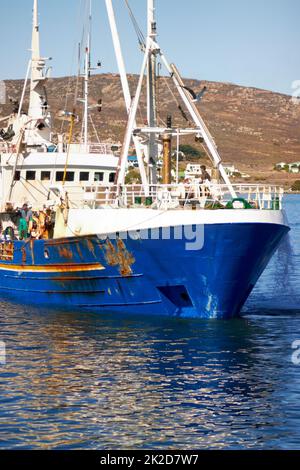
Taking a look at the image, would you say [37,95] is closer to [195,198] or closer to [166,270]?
[195,198]

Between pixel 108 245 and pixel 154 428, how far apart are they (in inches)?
429

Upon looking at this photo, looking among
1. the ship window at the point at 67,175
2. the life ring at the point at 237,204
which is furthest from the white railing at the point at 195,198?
the ship window at the point at 67,175

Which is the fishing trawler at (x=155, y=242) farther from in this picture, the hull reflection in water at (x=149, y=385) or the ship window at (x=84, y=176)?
the ship window at (x=84, y=176)

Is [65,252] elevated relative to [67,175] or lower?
lower

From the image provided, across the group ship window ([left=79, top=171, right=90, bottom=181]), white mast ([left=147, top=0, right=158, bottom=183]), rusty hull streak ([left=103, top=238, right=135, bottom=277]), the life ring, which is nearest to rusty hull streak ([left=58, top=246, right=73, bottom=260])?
rusty hull streak ([left=103, top=238, right=135, bottom=277])

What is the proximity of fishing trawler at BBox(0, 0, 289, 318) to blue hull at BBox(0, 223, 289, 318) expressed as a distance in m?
0.03

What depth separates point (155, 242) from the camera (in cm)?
2578

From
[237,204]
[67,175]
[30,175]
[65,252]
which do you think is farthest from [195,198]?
[30,175]

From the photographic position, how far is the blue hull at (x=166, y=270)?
83.5 feet

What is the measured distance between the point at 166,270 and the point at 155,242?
2.82ft

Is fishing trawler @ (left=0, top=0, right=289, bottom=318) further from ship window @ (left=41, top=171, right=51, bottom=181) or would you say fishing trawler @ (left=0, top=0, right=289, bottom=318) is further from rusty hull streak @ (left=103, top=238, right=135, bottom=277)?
ship window @ (left=41, top=171, right=51, bottom=181)

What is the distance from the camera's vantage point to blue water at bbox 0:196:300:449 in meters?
16.2

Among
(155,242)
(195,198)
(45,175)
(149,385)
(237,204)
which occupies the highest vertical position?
(45,175)

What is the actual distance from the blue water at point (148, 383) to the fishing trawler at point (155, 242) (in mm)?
847
